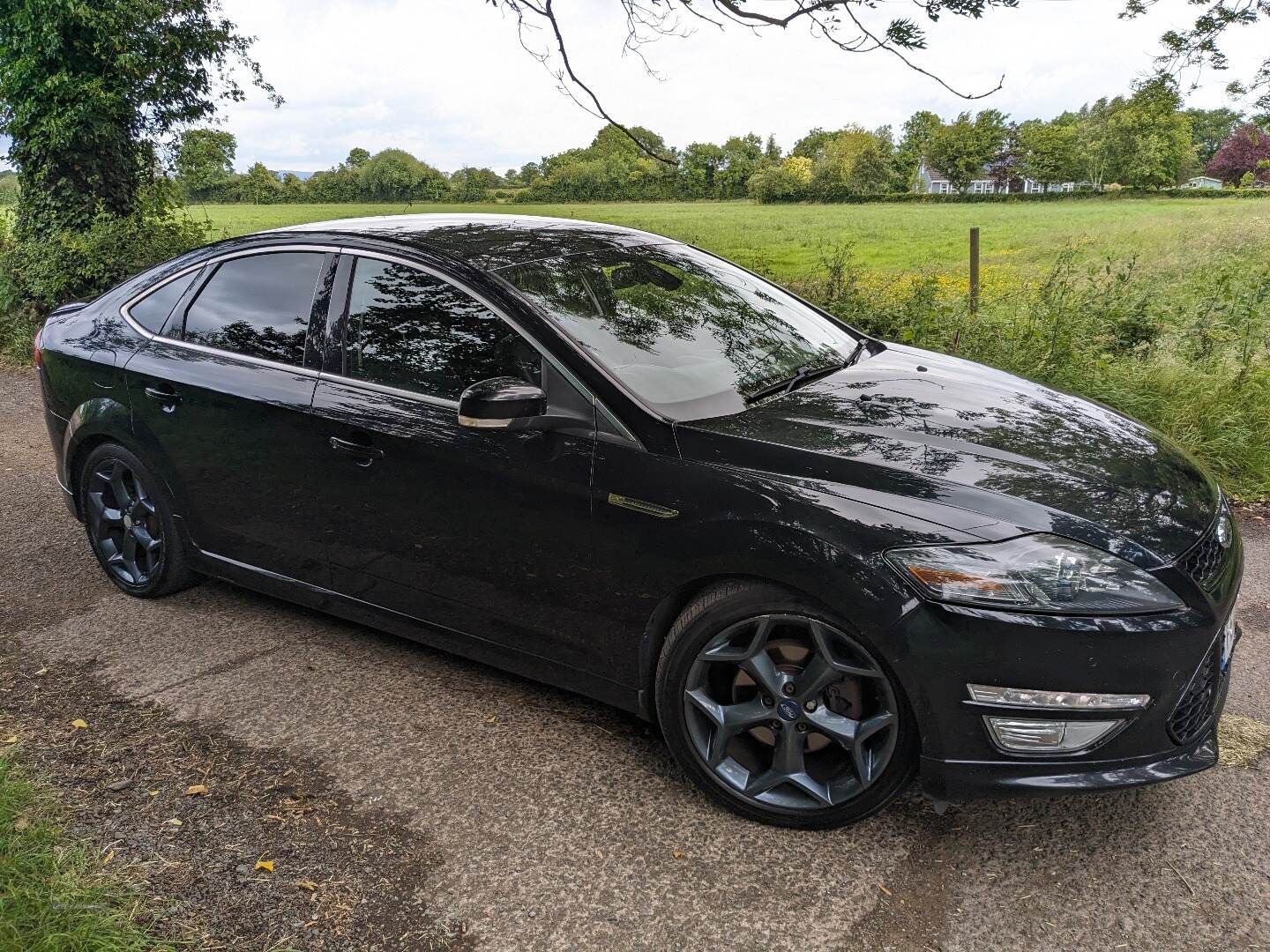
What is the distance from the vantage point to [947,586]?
7.55ft

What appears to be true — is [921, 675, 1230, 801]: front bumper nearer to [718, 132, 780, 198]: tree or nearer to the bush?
the bush

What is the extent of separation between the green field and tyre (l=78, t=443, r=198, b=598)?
5.68 m

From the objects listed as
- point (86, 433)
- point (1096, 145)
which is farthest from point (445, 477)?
point (1096, 145)

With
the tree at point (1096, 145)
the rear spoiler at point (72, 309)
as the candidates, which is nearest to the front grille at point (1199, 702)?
the rear spoiler at point (72, 309)

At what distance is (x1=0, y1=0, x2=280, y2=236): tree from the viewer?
9.74m

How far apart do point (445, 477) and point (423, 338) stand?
48 centimetres

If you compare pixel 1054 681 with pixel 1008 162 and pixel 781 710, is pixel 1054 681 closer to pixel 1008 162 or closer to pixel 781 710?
pixel 781 710

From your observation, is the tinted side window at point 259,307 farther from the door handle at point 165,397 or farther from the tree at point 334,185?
the tree at point 334,185

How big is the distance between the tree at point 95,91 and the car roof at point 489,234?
25.9 feet

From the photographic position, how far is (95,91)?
9891mm

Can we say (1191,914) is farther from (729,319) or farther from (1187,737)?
(729,319)

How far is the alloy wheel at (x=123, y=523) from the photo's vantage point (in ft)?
13.4

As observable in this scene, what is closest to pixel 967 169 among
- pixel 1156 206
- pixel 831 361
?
pixel 1156 206

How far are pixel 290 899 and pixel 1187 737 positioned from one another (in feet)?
7.68
